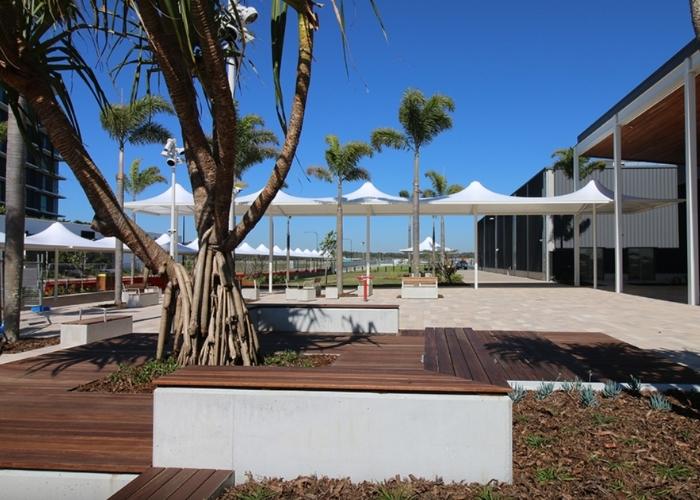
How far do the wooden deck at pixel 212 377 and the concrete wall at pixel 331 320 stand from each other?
1.88 ft

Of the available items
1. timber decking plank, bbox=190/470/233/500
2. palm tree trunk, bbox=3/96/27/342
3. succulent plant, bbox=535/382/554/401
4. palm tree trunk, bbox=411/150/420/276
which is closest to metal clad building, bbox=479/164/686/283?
palm tree trunk, bbox=411/150/420/276

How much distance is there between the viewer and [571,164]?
2892 centimetres

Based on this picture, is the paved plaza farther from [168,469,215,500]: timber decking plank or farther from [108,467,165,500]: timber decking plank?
[168,469,215,500]: timber decking plank

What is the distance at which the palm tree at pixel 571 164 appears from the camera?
94.5 feet

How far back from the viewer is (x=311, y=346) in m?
6.75

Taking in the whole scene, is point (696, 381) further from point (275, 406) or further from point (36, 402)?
point (36, 402)

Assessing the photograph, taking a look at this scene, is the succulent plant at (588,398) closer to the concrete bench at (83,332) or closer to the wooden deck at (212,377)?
the wooden deck at (212,377)

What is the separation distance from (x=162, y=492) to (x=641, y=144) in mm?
25807

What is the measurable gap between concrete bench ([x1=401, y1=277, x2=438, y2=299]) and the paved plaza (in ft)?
4.08

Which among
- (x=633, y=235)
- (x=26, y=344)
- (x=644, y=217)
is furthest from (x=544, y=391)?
(x=644, y=217)

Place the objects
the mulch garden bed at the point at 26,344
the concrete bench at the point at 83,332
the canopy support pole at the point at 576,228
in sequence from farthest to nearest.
Result: 1. the canopy support pole at the point at 576,228
2. the concrete bench at the point at 83,332
3. the mulch garden bed at the point at 26,344

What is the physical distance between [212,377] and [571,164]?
29.5 metres

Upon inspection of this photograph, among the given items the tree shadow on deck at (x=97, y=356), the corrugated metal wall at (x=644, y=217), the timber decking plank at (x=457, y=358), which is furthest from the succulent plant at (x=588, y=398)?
the corrugated metal wall at (x=644, y=217)

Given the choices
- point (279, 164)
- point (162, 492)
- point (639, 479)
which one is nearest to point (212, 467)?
point (162, 492)
